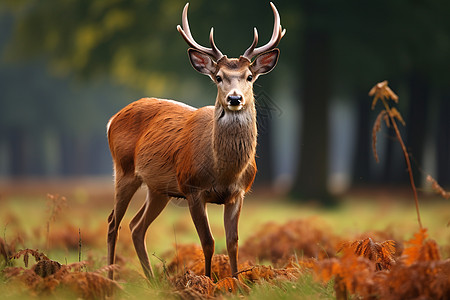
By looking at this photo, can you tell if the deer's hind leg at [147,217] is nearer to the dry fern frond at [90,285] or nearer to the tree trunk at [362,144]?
the dry fern frond at [90,285]

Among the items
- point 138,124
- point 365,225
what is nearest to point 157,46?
point 365,225

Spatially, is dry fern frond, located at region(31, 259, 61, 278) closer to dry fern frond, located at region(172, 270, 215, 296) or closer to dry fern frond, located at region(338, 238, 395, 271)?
dry fern frond, located at region(172, 270, 215, 296)

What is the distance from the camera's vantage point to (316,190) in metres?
15.4

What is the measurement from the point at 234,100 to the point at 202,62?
70cm

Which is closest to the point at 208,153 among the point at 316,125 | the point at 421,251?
the point at 421,251

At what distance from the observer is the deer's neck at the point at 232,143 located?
4.98 metres

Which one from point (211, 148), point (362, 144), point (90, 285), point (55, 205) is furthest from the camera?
point (362, 144)

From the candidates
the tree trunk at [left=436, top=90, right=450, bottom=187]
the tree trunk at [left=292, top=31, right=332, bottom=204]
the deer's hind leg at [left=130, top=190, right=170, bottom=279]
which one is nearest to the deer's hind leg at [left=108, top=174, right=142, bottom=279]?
the deer's hind leg at [left=130, top=190, right=170, bottom=279]

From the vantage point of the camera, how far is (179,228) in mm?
10875

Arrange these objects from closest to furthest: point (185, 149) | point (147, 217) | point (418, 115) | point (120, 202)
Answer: point (185, 149) → point (120, 202) → point (147, 217) → point (418, 115)

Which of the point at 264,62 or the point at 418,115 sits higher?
the point at 264,62

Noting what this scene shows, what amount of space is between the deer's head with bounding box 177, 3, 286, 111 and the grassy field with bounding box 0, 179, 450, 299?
137cm

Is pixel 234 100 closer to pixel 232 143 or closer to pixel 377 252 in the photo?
pixel 232 143

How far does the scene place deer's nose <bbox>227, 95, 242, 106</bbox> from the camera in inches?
186
